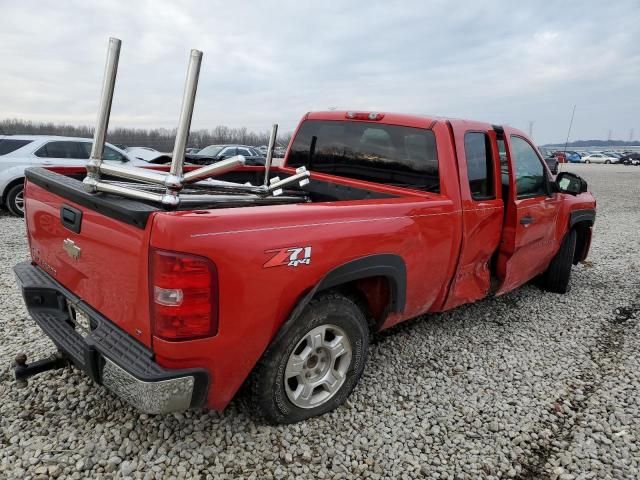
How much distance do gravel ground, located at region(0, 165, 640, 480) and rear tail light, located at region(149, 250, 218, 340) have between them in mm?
842

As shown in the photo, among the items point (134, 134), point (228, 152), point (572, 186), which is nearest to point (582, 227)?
point (572, 186)

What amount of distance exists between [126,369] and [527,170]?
149 inches

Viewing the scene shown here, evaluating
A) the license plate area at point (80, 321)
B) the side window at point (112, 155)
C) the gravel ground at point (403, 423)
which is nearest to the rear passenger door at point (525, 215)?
the gravel ground at point (403, 423)

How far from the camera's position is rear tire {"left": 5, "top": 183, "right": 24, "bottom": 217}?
8.91 m

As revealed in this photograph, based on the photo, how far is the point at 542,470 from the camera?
2463mm

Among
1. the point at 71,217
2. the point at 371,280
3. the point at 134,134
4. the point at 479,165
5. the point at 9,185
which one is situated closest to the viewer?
the point at 71,217

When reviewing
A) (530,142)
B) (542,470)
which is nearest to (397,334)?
(542,470)

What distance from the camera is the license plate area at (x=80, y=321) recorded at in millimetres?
2390

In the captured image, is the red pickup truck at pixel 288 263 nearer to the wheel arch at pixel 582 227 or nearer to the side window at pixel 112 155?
the wheel arch at pixel 582 227

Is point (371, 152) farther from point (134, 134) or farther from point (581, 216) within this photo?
point (134, 134)

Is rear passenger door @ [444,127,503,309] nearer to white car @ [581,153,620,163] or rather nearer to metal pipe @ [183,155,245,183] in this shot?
metal pipe @ [183,155,245,183]

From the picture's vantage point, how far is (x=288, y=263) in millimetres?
2191

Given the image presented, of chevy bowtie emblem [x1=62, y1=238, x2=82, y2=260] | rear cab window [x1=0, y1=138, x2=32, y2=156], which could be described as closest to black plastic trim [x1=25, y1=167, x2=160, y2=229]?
chevy bowtie emblem [x1=62, y1=238, x2=82, y2=260]

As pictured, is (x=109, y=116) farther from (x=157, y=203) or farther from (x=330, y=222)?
(x=330, y=222)
